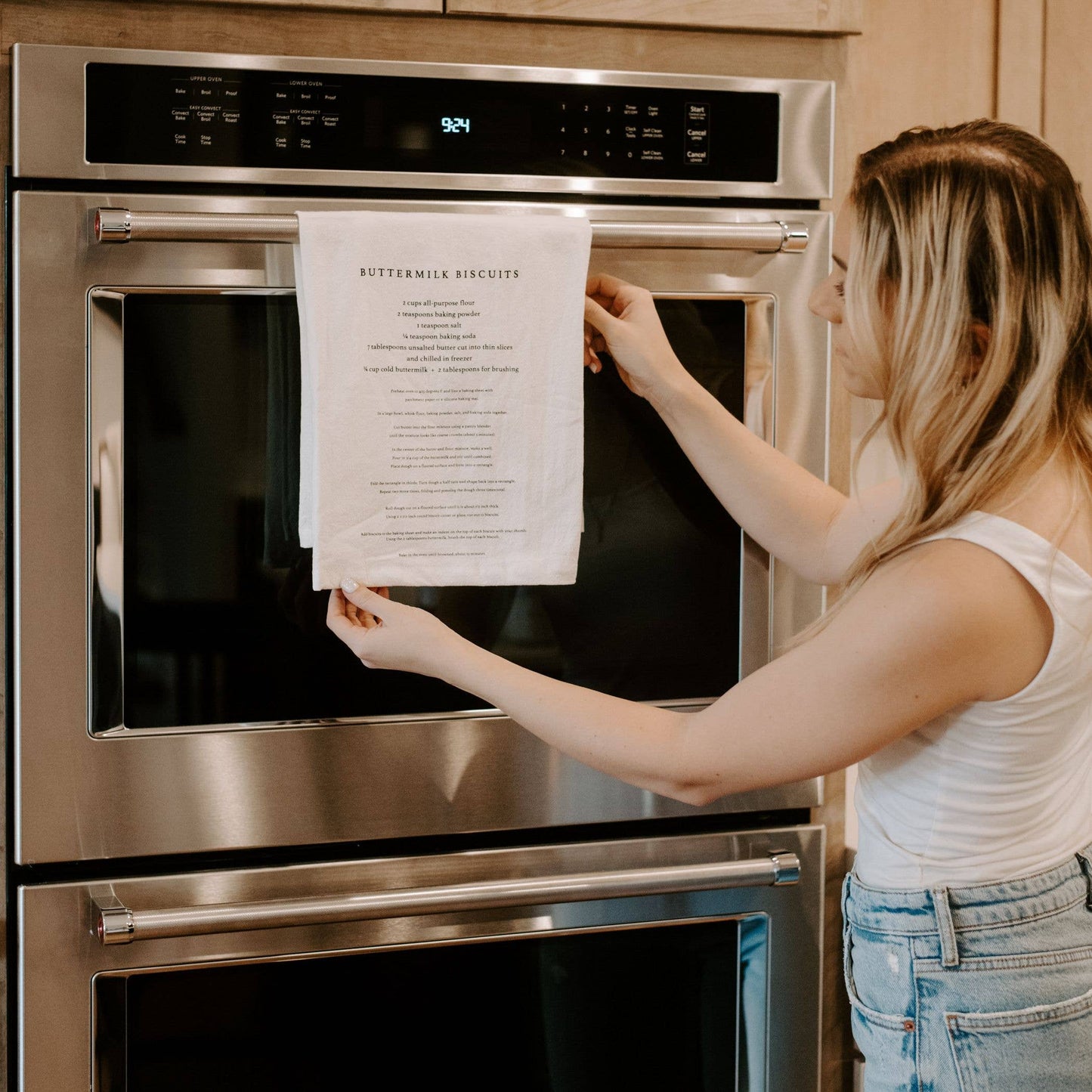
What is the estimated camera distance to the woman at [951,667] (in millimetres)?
754

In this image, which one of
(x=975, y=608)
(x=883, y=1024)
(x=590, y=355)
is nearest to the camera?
(x=975, y=608)

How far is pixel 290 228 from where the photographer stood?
886 mm

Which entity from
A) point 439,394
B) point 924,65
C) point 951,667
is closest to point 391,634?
point 439,394

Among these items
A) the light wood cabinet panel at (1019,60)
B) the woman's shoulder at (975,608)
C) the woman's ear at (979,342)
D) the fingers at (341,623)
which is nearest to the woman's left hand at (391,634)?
the fingers at (341,623)

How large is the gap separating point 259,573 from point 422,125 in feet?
1.26

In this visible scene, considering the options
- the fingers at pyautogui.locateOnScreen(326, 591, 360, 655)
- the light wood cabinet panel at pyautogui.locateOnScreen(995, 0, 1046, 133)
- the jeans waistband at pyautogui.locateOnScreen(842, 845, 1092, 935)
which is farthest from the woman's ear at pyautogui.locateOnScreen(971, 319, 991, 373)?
the light wood cabinet panel at pyautogui.locateOnScreen(995, 0, 1046, 133)

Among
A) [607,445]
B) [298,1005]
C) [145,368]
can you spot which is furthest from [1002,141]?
[298,1005]

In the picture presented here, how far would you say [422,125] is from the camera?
940mm

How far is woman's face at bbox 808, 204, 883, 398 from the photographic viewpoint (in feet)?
2.79

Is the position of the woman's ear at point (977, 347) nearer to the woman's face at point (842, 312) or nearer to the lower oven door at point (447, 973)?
the woman's face at point (842, 312)

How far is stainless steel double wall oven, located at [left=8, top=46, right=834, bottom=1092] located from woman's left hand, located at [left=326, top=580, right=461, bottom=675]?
0.17 ft

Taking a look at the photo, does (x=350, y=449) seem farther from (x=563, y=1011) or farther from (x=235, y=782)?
(x=563, y=1011)

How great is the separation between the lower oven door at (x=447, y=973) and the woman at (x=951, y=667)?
17cm

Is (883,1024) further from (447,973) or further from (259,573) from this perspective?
(259,573)
